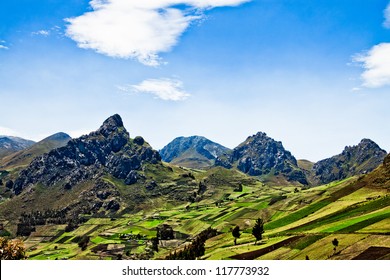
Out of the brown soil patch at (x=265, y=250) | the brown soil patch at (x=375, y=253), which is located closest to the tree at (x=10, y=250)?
the brown soil patch at (x=265, y=250)

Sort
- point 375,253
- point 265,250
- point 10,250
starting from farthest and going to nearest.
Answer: point 265,250 → point 375,253 → point 10,250

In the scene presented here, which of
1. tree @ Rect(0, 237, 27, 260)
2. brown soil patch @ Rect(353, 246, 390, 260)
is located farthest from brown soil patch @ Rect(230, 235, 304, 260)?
tree @ Rect(0, 237, 27, 260)

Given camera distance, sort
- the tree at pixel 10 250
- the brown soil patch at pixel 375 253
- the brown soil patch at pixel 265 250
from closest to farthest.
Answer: the tree at pixel 10 250, the brown soil patch at pixel 375 253, the brown soil patch at pixel 265 250

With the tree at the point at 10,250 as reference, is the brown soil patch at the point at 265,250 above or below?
below

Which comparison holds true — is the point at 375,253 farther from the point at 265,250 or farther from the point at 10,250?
the point at 10,250

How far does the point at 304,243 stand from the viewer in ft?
412

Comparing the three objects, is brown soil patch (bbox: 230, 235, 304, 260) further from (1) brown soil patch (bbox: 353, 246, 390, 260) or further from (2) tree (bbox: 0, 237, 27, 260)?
(2) tree (bbox: 0, 237, 27, 260)

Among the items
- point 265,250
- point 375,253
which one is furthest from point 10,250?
point 265,250

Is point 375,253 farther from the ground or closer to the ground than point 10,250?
closer to the ground

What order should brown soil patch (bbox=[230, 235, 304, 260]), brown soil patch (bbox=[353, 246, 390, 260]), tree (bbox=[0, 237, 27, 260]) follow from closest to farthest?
tree (bbox=[0, 237, 27, 260]) < brown soil patch (bbox=[353, 246, 390, 260]) < brown soil patch (bbox=[230, 235, 304, 260])

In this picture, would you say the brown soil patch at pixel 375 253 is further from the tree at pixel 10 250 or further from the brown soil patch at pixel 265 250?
the tree at pixel 10 250

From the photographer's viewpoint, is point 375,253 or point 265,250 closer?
point 375,253
